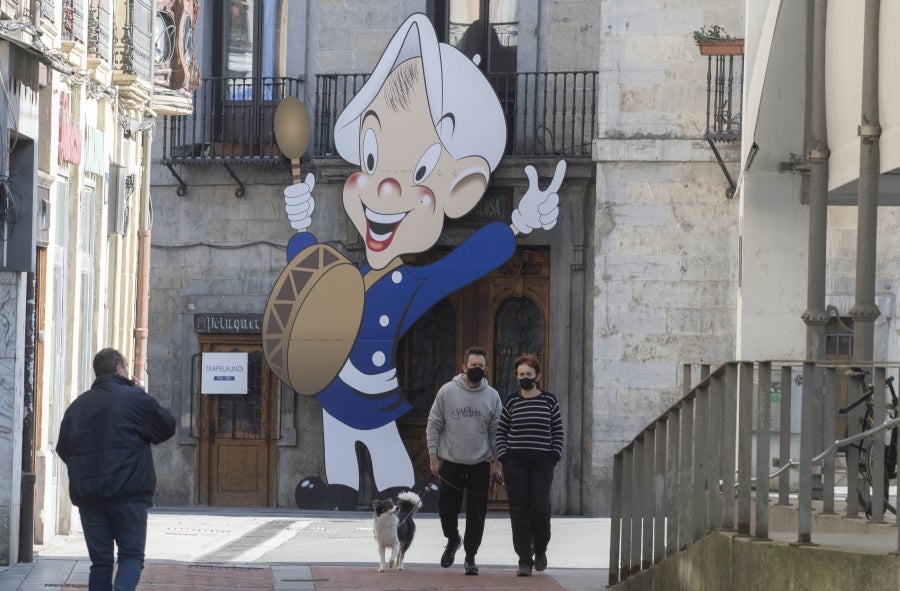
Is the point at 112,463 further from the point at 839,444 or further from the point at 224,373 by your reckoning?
the point at 224,373

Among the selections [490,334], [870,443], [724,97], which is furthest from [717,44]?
[870,443]

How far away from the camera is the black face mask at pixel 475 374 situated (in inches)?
541

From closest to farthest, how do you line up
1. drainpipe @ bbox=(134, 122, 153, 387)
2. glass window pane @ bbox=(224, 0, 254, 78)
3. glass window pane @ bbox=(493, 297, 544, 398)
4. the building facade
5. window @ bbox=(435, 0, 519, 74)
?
drainpipe @ bbox=(134, 122, 153, 387)
the building facade
glass window pane @ bbox=(493, 297, 544, 398)
window @ bbox=(435, 0, 519, 74)
glass window pane @ bbox=(224, 0, 254, 78)

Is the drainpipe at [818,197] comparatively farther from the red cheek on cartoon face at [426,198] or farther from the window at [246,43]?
the window at [246,43]

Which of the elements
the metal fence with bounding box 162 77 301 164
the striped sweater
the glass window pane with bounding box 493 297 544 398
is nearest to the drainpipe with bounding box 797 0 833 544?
the striped sweater

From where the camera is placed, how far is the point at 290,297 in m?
24.3

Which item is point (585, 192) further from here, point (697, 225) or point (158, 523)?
point (158, 523)

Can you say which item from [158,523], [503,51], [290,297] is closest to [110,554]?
[158,523]

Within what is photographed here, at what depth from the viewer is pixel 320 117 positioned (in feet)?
82.2

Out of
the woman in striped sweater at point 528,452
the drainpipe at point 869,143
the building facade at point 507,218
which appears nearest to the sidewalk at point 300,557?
the woman in striped sweater at point 528,452

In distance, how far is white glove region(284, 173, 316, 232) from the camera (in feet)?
81.4

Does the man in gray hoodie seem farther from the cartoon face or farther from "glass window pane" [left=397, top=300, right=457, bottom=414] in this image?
"glass window pane" [left=397, top=300, right=457, bottom=414]

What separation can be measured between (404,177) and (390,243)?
93 cm

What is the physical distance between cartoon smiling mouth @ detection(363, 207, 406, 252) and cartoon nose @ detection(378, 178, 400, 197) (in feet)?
0.92
